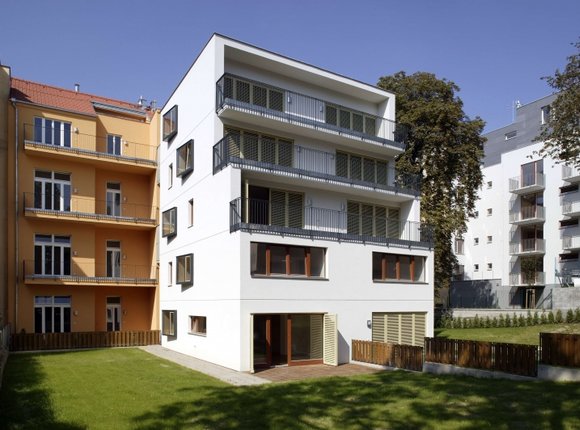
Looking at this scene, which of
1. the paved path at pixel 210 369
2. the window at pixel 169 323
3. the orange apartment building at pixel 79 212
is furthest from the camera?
the orange apartment building at pixel 79 212

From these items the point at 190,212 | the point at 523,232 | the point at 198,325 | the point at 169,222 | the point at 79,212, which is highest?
the point at 79,212

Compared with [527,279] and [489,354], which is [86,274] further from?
[527,279]

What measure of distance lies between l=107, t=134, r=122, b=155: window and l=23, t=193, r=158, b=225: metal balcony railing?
2974 mm

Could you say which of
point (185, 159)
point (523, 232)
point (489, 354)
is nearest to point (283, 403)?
point (489, 354)

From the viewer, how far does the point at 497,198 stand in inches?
1896

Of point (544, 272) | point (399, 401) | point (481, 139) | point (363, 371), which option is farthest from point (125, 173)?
point (544, 272)

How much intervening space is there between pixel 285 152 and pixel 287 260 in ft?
19.0

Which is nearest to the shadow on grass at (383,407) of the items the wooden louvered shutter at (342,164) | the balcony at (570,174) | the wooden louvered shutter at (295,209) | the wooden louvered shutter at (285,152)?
the wooden louvered shutter at (295,209)

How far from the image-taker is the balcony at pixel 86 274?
2705 cm

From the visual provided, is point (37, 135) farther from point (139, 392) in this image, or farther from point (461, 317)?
point (461, 317)

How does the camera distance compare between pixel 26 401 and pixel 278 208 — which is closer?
pixel 26 401

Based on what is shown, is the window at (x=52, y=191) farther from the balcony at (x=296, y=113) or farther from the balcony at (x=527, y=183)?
the balcony at (x=527, y=183)

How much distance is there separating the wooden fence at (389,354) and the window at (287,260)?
328 cm

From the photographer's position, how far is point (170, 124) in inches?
1124
